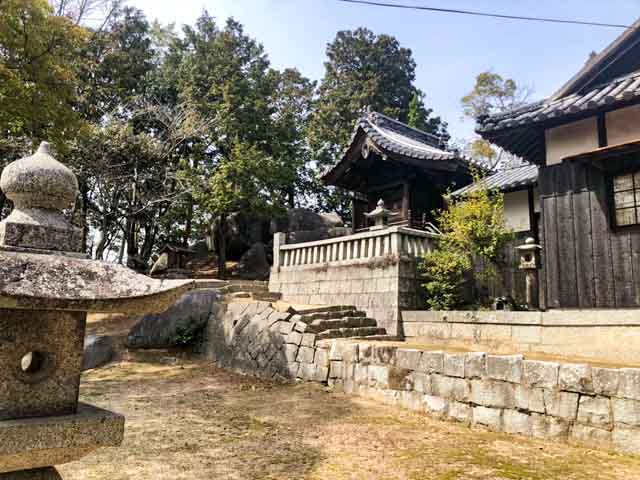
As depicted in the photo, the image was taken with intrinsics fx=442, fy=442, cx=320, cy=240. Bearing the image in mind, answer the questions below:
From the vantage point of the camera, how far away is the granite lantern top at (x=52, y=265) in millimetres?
2539

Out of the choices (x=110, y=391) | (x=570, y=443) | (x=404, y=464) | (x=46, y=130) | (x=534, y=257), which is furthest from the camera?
(x=46, y=130)

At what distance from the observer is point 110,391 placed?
9.34m

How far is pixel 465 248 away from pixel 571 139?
319 cm

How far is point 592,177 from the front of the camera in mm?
8602

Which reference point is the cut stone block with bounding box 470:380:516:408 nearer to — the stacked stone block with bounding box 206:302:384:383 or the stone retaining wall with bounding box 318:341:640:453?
the stone retaining wall with bounding box 318:341:640:453

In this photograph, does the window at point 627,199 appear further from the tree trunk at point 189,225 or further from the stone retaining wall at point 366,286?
the tree trunk at point 189,225

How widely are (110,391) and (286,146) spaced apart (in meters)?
20.2

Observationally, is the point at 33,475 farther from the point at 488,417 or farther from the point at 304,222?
the point at 304,222

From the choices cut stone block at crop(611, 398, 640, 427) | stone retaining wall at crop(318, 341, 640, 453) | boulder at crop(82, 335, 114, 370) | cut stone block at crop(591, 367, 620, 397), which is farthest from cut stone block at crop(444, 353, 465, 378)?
boulder at crop(82, 335, 114, 370)

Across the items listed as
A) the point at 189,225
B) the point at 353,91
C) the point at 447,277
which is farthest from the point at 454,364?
the point at 353,91

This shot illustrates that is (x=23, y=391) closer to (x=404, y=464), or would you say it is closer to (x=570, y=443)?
(x=404, y=464)

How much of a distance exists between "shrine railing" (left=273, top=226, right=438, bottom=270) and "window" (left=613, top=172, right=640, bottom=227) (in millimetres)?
4192

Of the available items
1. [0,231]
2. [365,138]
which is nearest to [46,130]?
[365,138]

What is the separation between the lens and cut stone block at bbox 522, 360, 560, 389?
5743mm
